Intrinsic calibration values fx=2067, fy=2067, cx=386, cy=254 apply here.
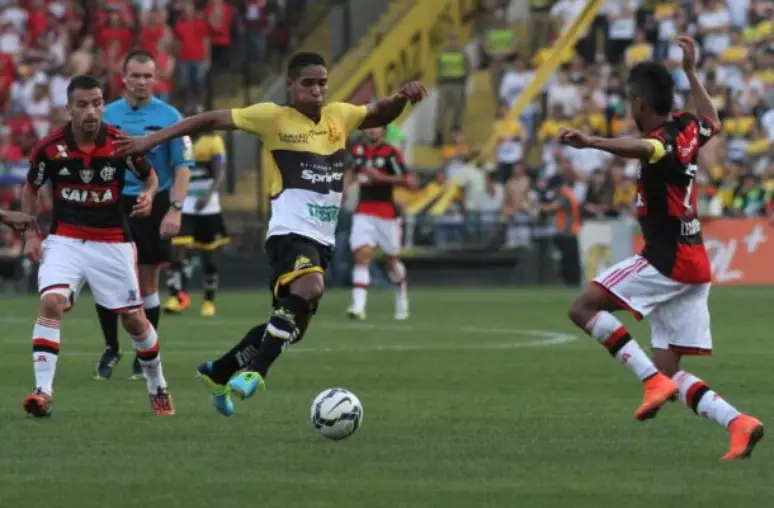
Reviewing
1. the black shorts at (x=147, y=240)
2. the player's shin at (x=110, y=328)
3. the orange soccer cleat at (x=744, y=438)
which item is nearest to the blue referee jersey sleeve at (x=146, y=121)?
the black shorts at (x=147, y=240)

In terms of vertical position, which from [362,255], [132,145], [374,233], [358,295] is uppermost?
[132,145]

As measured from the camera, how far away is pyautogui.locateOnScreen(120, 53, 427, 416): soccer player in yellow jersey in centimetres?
1199

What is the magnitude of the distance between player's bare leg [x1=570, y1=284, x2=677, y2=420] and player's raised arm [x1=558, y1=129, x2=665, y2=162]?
89 cm

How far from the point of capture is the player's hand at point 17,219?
1191cm

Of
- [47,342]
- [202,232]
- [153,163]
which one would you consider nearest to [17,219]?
[47,342]

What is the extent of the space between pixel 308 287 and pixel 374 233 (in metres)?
11.6

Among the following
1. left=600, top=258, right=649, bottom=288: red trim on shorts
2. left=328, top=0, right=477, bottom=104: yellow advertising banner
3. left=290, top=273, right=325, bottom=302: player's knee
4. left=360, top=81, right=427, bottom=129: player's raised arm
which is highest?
left=360, top=81, right=427, bottom=129: player's raised arm

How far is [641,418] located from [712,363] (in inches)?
234

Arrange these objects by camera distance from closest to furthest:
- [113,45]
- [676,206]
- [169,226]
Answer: [676,206] < [169,226] < [113,45]

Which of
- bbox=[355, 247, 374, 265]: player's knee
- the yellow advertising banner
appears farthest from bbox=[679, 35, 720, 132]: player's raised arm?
the yellow advertising banner

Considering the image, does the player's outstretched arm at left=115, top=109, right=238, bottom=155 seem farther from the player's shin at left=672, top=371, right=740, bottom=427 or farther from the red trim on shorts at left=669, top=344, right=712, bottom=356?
the player's shin at left=672, top=371, right=740, bottom=427

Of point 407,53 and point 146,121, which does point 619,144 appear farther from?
point 407,53

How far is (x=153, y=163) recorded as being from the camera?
15.7 metres

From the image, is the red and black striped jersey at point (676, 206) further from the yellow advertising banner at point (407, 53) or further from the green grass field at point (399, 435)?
the yellow advertising banner at point (407, 53)
